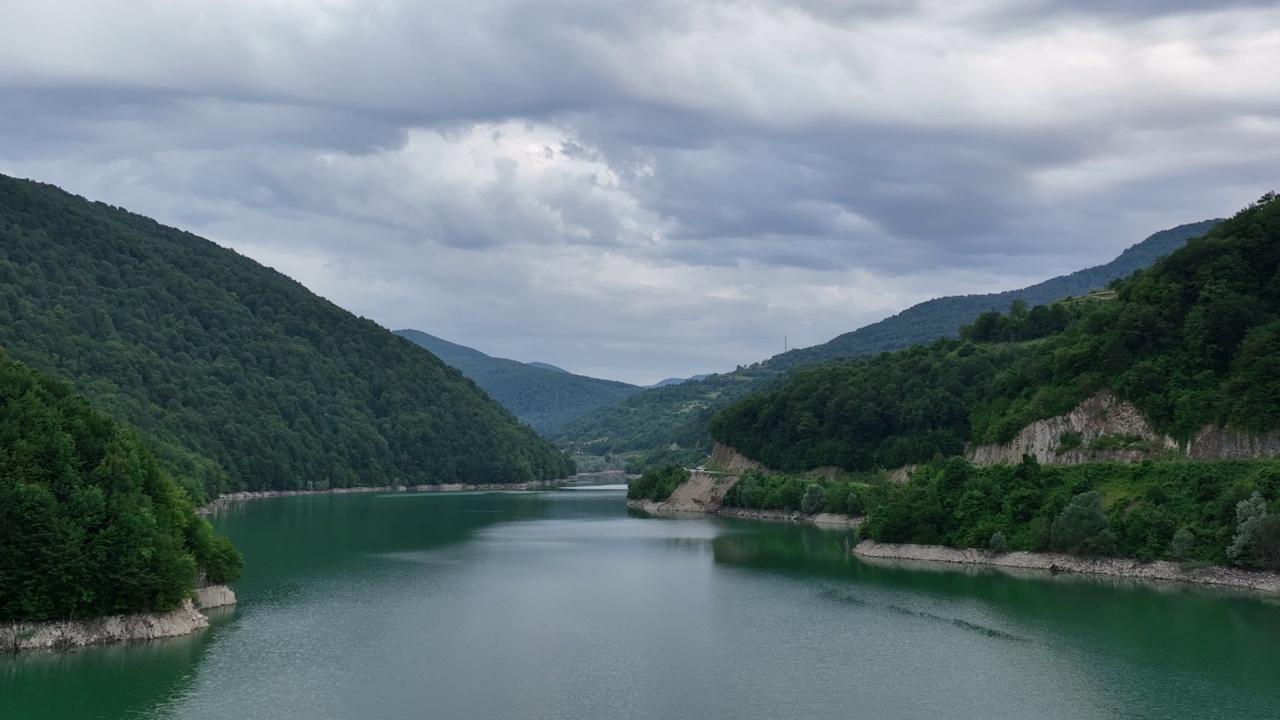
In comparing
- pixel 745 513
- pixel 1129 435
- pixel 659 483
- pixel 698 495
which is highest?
pixel 1129 435

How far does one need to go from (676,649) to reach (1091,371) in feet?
210

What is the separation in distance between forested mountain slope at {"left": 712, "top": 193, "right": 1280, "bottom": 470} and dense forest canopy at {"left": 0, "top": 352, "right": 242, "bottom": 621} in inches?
2972

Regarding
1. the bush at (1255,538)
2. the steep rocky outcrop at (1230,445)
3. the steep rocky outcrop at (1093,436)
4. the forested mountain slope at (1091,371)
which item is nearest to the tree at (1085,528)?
the bush at (1255,538)

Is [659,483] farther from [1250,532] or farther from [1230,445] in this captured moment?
[1250,532]

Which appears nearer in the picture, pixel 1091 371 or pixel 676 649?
pixel 676 649

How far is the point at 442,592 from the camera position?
254 ft

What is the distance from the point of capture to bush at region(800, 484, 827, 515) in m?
137

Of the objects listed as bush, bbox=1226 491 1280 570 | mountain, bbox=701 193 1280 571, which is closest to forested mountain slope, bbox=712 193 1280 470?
mountain, bbox=701 193 1280 571

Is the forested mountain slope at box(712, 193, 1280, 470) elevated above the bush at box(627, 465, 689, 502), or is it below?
above

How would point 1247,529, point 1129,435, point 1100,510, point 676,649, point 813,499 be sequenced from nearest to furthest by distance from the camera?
point 676,649
point 1247,529
point 1100,510
point 1129,435
point 813,499

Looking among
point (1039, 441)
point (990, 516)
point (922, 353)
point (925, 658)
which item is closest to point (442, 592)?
point (925, 658)

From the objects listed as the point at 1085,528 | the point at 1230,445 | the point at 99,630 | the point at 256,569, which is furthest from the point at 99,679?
the point at 1230,445

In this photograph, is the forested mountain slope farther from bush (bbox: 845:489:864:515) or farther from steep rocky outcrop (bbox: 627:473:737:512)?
bush (bbox: 845:489:864:515)

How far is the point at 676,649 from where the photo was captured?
5759 centimetres
